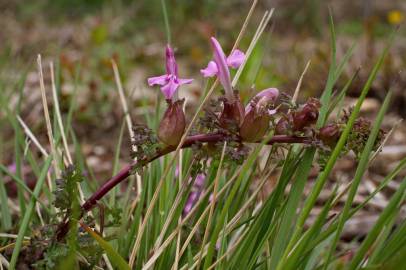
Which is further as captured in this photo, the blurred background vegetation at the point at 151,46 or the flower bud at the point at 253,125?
the blurred background vegetation at the point at 151,46

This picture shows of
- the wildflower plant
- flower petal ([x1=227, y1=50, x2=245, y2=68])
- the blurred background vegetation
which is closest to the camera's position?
the wildflower plant

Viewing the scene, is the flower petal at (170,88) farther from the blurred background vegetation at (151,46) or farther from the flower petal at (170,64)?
the blurred background vegetation at (151,46)

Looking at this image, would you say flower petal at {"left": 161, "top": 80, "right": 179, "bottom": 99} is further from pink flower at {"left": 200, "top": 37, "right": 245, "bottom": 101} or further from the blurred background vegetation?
the blurred background vegetation

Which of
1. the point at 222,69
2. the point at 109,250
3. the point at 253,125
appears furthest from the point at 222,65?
the point at 109,250

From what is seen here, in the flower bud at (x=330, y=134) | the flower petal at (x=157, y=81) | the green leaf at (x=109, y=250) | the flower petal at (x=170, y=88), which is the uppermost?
the flower petal at (x=157, y=81)

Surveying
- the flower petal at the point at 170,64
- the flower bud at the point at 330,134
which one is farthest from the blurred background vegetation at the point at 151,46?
the flower bud at the point at 330,134

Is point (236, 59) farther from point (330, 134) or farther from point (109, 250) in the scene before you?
point (109, 250)

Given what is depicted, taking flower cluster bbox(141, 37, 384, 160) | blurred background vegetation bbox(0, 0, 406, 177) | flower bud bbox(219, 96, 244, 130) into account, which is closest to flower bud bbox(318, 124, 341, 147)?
flower cluster bbox(141, 37, 384, 160)
